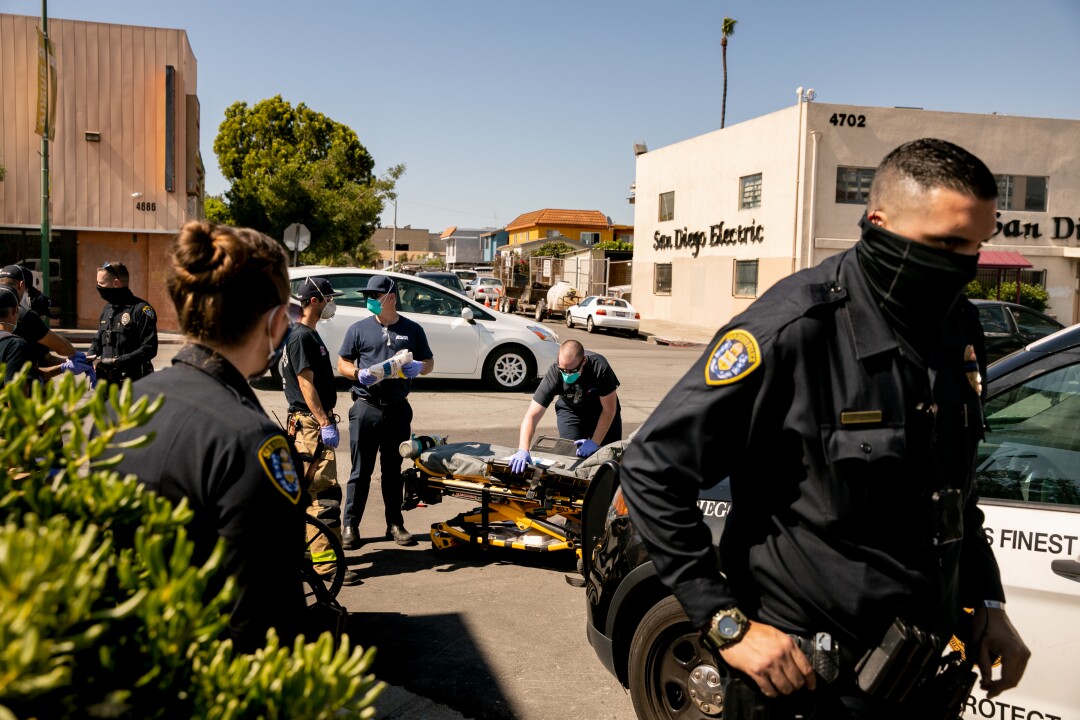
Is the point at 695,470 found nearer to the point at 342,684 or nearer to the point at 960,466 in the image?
the point at 960,466

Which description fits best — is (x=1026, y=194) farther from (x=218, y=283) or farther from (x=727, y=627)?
(x=218, y=283)

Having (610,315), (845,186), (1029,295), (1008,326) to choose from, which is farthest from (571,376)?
(1029,295)

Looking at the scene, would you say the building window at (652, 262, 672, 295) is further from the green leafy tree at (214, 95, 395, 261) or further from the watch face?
the watch face

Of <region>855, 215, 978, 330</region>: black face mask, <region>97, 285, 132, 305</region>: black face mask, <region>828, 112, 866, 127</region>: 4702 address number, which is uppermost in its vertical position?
<region>828, 112, 866, 127</region>: 4702 address number

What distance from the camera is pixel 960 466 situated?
6.98 feet

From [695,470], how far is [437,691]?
2.75 meters

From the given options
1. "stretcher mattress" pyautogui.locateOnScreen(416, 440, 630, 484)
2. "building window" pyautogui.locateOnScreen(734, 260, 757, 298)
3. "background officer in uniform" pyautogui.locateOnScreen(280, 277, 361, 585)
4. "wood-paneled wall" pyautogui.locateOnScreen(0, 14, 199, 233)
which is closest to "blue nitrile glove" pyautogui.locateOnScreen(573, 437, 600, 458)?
"stretcher mattress" pyautogui.locateOnScreen(416, 440, 630, 484)

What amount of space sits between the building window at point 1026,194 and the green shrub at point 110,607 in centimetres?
3142

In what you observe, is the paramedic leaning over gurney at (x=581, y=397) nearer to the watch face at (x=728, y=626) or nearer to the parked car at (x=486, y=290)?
the watch face at (x=728, y=626)

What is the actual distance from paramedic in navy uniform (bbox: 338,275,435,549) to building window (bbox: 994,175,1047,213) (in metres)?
27.0

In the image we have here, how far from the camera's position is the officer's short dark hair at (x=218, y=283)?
1.92 meters

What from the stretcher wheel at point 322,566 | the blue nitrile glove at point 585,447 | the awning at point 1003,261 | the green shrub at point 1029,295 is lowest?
the stretcher wheel at point 322,566

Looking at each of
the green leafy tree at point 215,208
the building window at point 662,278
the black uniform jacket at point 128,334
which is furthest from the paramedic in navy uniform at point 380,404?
the green leafy tree at point 215,208

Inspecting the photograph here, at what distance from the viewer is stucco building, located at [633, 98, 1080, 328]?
27.6 meters
